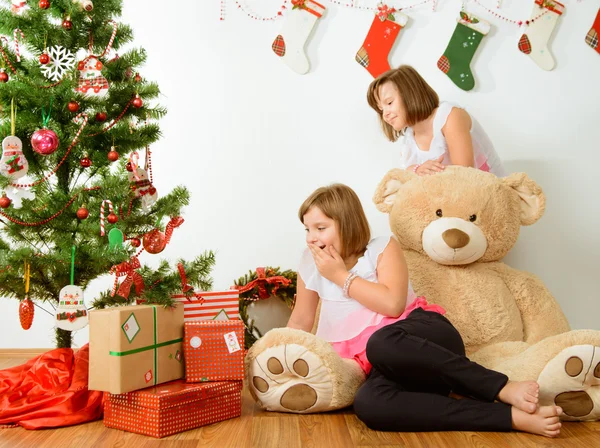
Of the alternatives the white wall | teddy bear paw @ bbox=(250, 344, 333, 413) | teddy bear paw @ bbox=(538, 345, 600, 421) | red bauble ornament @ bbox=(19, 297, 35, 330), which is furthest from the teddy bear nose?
red bauble ornament @ bbox=(19, 297, 35, 330)

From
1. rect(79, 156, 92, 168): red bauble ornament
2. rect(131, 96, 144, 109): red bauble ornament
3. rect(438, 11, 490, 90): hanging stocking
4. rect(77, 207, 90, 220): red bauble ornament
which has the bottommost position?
rect(77, 207, 90, 220): red bauble ornament

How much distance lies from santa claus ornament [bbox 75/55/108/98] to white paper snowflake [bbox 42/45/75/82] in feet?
0.10

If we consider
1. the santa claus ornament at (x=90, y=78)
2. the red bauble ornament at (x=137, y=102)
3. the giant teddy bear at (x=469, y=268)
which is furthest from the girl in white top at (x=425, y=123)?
the santa claus ornament at (x=90, y=78)

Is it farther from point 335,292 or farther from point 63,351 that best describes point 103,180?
point 335,292

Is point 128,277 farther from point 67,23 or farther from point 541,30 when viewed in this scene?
point 541,30

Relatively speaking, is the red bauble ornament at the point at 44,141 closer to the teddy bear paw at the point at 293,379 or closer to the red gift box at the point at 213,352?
the red gift box at the point at 213,352

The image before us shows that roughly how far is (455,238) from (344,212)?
1.10 ft

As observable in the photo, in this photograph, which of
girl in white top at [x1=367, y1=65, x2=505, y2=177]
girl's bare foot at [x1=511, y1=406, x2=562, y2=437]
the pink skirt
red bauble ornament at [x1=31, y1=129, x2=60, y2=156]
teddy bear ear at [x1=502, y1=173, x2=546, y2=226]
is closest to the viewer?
girl's bare foot at [x1=511, y1=406, x2=562, y2=437]

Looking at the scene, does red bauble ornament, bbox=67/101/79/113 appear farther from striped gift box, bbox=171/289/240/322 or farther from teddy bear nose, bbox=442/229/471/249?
teddy bear nose, bbox=442/229/471/249

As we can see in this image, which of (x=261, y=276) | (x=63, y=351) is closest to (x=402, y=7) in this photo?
(x=261, y=276)

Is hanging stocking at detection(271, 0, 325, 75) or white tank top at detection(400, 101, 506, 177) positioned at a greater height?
hanging stocking at detection(271, 0, 325, 75)

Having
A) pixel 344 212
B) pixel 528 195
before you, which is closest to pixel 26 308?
pixel 344 212

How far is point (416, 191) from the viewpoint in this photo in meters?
1.90

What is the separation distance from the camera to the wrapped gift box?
140 cm
